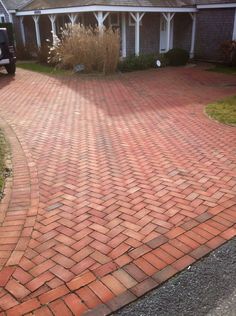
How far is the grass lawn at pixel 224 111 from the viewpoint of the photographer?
7.86 m

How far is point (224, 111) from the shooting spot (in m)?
8.61

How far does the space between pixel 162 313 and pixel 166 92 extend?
9.60 m

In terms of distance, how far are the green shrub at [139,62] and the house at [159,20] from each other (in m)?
0.97

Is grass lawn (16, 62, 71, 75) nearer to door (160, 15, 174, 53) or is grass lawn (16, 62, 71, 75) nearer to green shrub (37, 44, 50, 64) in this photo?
green shrub (37, 44, 50, 64)

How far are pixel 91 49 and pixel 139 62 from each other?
2645 millimetres

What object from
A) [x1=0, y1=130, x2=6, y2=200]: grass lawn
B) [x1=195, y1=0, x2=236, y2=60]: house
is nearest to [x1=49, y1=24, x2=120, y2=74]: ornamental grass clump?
[x1=195, y1=0, x2=236, y2=60]: house

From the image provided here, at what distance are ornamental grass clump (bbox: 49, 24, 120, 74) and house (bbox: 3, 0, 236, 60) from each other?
5.86ft

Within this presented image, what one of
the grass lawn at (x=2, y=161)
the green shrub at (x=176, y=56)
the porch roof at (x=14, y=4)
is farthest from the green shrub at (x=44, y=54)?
the grass lawn at (x=2, y=161)

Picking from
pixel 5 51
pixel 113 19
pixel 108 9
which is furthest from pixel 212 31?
pixel 5 51

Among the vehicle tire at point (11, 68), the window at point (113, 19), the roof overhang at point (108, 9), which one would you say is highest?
the roof overhang at point (108, 9)

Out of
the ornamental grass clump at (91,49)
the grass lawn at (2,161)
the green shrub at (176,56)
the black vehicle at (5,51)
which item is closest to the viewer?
the grass lawn at (2,161)

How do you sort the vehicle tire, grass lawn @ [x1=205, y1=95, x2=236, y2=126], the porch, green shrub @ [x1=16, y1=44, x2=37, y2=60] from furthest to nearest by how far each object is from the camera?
green shrub @ [x1=16, y1=44, x2=37, y2=60] < the porch < the vehicle tire < grass lawn @ [x1=205, y1=95, x2=236, y2=126]

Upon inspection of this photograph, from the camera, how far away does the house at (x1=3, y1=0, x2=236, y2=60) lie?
17359 mm

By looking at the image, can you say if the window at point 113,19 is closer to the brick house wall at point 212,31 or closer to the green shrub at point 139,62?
the green shrub at point 139,62
